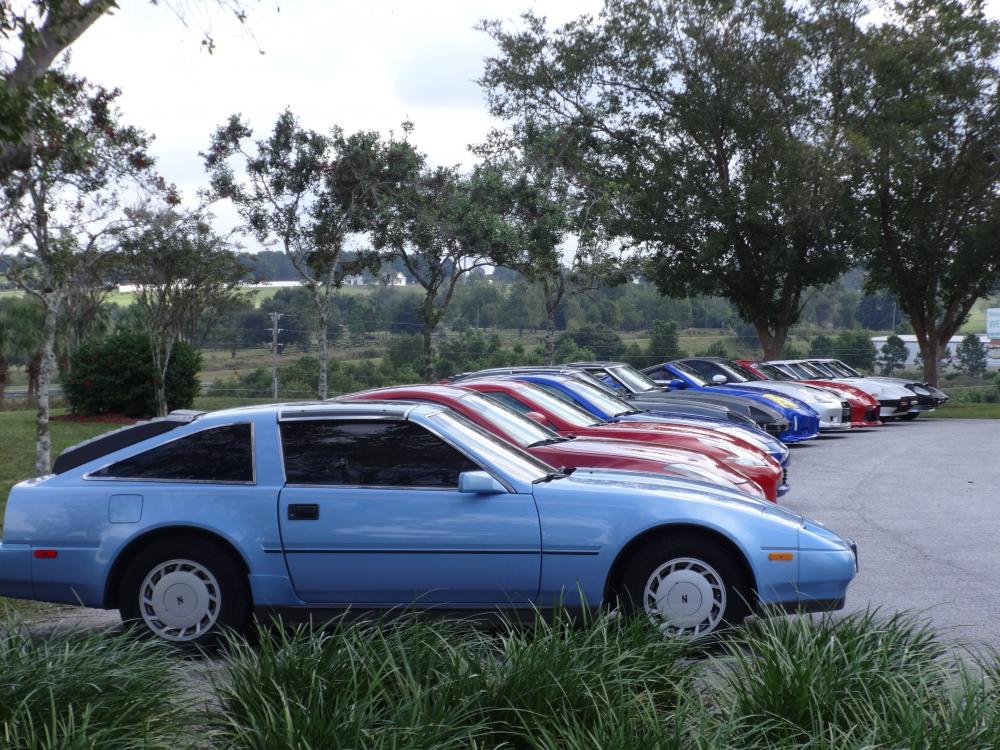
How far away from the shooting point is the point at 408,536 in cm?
629

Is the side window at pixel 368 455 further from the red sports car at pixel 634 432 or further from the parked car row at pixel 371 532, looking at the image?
the red sports car at pixel 634 432

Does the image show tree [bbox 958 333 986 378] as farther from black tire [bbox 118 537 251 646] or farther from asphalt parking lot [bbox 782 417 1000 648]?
black tire [bbox 118 537 251 646]

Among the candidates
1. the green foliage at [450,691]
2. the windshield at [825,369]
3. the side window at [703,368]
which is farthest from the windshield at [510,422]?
the windshield at [825,369]

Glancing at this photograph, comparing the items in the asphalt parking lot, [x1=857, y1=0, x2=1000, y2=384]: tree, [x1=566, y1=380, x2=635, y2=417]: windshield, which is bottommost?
the asphalt parking lot

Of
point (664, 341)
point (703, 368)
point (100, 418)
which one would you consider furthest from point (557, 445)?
point (664, 341)

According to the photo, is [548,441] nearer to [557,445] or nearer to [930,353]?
[557,445]

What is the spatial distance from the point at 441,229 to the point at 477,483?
17670mm

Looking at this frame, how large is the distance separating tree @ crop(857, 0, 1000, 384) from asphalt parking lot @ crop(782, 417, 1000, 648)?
14370mm

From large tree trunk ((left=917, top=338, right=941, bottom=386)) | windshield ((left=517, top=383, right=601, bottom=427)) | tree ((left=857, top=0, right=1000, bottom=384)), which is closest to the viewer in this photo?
windshield ((left=517, top=383, right=601, bottom=427))

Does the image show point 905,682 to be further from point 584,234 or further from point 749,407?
point 584,234

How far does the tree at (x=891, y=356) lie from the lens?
153 feet

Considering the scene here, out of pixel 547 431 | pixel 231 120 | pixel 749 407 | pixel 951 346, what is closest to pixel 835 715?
pixel 547 431

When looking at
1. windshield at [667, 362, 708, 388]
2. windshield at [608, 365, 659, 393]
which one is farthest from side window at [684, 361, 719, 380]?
windshield at [608, 365, 659, 393]

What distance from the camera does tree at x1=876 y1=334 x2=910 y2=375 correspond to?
153ft
